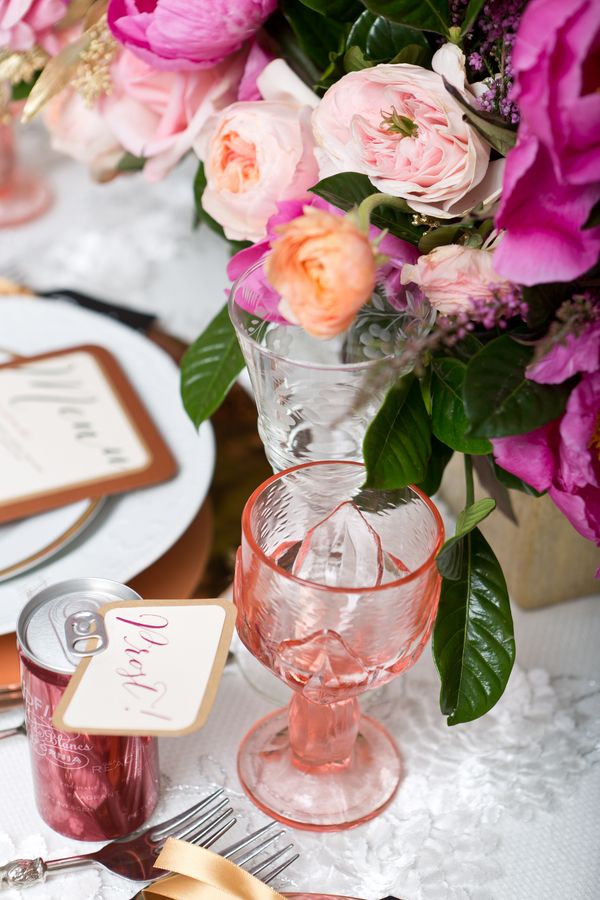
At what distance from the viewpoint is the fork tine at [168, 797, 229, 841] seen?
1.81 feet

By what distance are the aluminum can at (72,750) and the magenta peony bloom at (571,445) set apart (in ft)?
0.70

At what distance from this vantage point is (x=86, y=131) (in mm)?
858

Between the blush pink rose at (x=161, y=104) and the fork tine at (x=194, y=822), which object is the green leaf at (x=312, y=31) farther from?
the fork tine at (x=194, y=822)

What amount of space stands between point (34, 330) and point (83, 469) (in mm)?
216

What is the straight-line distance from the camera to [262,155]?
1.98 feet

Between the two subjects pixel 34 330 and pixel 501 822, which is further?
pixel 34 330

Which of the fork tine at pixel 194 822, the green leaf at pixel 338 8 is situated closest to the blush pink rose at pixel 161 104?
the green leaf at pixel 338 8

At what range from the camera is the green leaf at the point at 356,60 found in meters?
0.57

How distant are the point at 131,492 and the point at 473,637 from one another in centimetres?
29

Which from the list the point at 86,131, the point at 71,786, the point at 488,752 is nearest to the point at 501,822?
the point at 488,752

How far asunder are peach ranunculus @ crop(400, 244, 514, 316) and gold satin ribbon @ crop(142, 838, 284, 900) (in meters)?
0.31

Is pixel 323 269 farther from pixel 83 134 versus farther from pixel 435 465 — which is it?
pixel 83 134

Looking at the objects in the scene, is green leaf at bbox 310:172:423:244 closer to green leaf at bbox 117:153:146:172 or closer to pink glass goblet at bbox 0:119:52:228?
green leaf at bbox 117:153:146:172

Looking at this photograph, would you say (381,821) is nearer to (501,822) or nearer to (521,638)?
(501,822)
